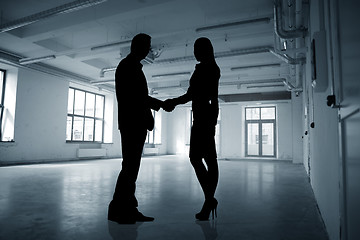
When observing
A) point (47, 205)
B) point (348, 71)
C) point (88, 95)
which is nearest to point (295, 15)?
point (348, 71)

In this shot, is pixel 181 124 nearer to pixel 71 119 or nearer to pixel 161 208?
pixel 71 119

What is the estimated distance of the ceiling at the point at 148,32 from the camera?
15.1 feet

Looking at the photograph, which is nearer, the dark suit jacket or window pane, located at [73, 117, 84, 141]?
A: the dark suit jacket

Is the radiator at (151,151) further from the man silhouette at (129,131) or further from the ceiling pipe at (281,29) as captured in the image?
the man silhouette at (129,131)

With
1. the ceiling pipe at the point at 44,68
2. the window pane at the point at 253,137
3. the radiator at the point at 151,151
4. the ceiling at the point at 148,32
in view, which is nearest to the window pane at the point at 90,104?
the ceiling pipe at the point at 44,68

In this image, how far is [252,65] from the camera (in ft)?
25.6

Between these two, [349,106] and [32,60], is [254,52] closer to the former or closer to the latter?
[349,106]

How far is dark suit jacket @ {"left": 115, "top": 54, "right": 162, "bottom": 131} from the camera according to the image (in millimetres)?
1963

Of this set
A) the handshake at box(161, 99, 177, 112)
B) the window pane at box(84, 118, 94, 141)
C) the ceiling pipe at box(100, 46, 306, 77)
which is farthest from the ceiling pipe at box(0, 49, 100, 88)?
the handshake at box(161, 99, 177, 112)

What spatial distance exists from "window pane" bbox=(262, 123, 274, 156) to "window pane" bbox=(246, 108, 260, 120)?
20.9 inches

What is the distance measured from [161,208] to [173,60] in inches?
199

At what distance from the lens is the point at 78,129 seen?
389 inches

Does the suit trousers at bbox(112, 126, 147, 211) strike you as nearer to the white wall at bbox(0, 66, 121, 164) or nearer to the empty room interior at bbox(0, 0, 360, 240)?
the empty room interior at bbox(0, 0, 360, 240)

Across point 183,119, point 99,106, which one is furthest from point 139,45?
point 183,119
